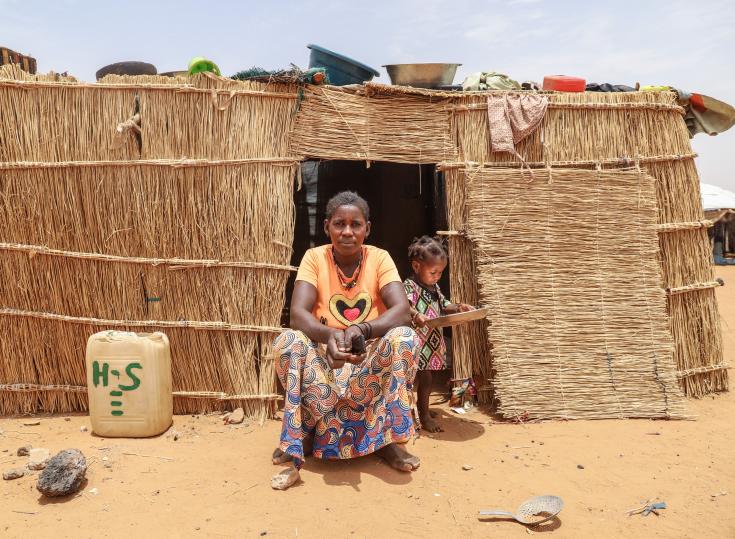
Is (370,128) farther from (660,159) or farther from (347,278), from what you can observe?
(660,159)

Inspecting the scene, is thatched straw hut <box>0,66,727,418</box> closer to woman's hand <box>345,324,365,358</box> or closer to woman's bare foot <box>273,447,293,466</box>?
woman's bare foot <box>273,447,293,466</box>

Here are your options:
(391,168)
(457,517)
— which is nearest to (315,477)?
(457,517)

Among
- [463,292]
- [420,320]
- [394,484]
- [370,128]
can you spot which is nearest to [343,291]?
[420,320]

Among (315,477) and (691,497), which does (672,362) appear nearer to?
(691,497)

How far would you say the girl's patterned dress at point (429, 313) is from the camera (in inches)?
151

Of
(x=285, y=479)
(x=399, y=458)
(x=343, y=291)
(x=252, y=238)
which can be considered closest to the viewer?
(x=285, y=479)

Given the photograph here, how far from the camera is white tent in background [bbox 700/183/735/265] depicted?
1601 cm

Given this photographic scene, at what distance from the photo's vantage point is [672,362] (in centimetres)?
426

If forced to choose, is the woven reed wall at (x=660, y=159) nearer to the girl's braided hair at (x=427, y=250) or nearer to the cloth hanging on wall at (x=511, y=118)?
the cloth hanging on wall at (x=511, y=118)

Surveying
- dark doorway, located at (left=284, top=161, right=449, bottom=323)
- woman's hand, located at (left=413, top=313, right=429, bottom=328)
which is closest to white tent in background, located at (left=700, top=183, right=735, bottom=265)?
dark doorway, located at (left=284, top=161, right=449, bottom=323)

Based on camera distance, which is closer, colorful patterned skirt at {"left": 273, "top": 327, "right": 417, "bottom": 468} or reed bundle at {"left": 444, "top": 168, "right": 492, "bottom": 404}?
colorful patterned skirt at {"left": 273, "top": 327, "right": 417, "bottom": 468}

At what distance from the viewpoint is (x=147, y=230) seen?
4066 millimetres

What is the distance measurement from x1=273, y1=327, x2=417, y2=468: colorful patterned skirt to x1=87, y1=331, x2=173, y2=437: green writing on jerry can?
1.22m

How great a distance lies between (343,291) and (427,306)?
88 cm
